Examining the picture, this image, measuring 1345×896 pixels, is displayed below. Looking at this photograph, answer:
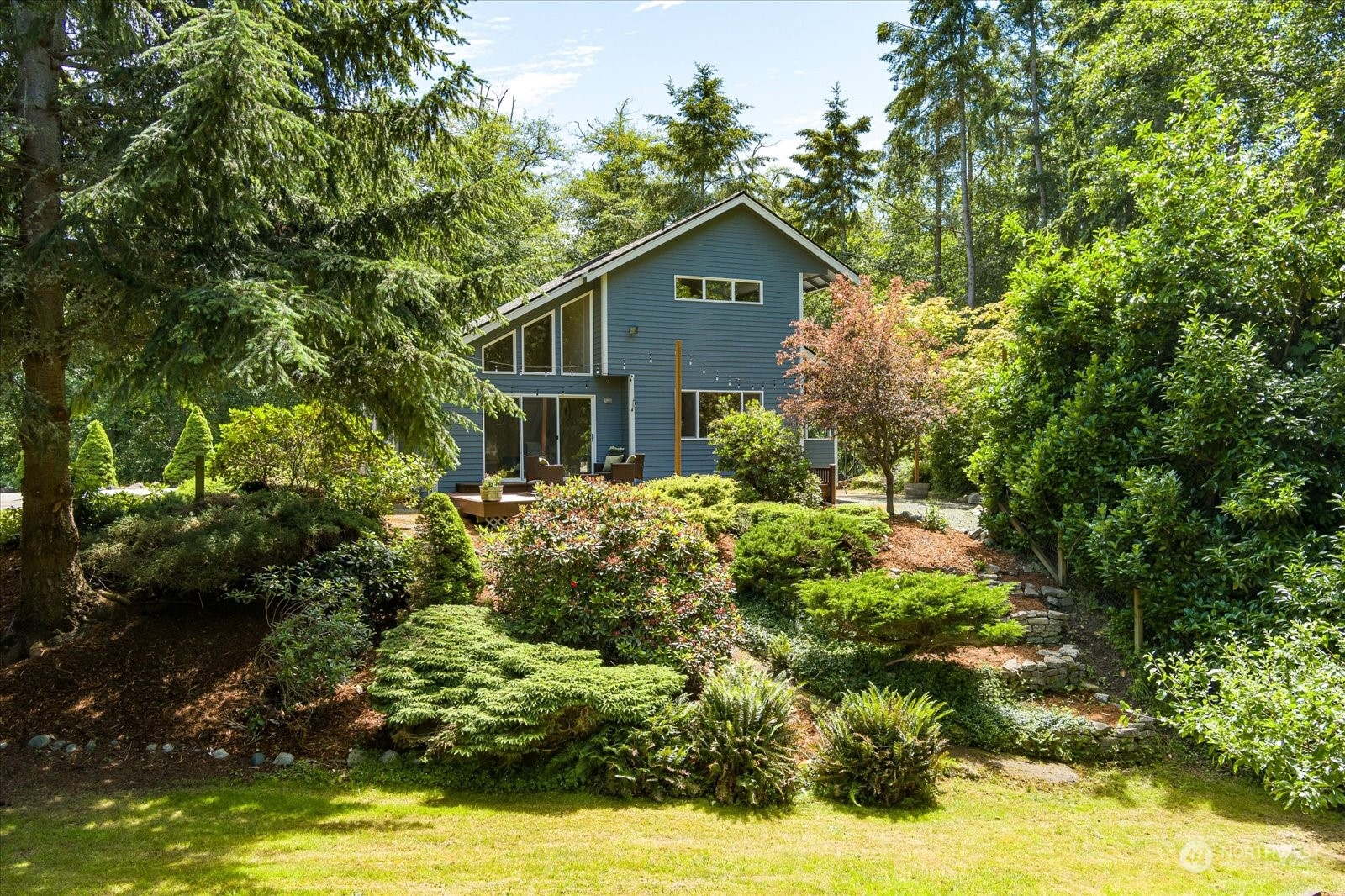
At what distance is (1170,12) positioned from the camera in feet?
51.4

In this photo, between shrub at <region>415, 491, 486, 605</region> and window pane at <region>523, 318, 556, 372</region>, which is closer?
shrub at <region>415, 491, 486, 605</region>

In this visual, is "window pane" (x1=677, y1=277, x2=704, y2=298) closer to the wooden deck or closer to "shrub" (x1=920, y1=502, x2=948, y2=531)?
the wooden deck

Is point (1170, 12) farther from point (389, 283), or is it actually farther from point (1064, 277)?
point (389, 283)

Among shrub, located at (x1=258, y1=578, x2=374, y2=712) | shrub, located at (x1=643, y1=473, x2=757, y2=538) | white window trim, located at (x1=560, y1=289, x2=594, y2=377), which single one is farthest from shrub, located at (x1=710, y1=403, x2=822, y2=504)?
shrub, located at (x1=258, y1=578, x2=374, y2=712)

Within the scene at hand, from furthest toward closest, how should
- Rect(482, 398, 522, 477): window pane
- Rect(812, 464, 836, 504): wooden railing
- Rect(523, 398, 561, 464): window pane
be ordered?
Rect(523, 398, 561, 464): window pane, Rect(482, 398, 522, 477): window pane, Rect(812, 464, 836, 504): wooden railing

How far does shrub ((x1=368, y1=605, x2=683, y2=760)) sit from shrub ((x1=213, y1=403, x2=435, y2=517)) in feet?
10.9

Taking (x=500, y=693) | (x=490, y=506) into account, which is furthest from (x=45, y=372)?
(x=490, y=506)

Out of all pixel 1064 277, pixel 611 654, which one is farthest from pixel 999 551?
pixel 611 654

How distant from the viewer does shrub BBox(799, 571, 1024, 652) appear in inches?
276

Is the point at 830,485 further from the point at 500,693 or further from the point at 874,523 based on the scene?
the point at 500,693

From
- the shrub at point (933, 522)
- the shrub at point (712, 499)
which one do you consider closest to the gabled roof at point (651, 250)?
the shrub at point (712, 499)

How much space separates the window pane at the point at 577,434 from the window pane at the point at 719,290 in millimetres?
4054

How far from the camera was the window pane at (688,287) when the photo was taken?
18.4 meters

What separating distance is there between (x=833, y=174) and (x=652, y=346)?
15587 mm
